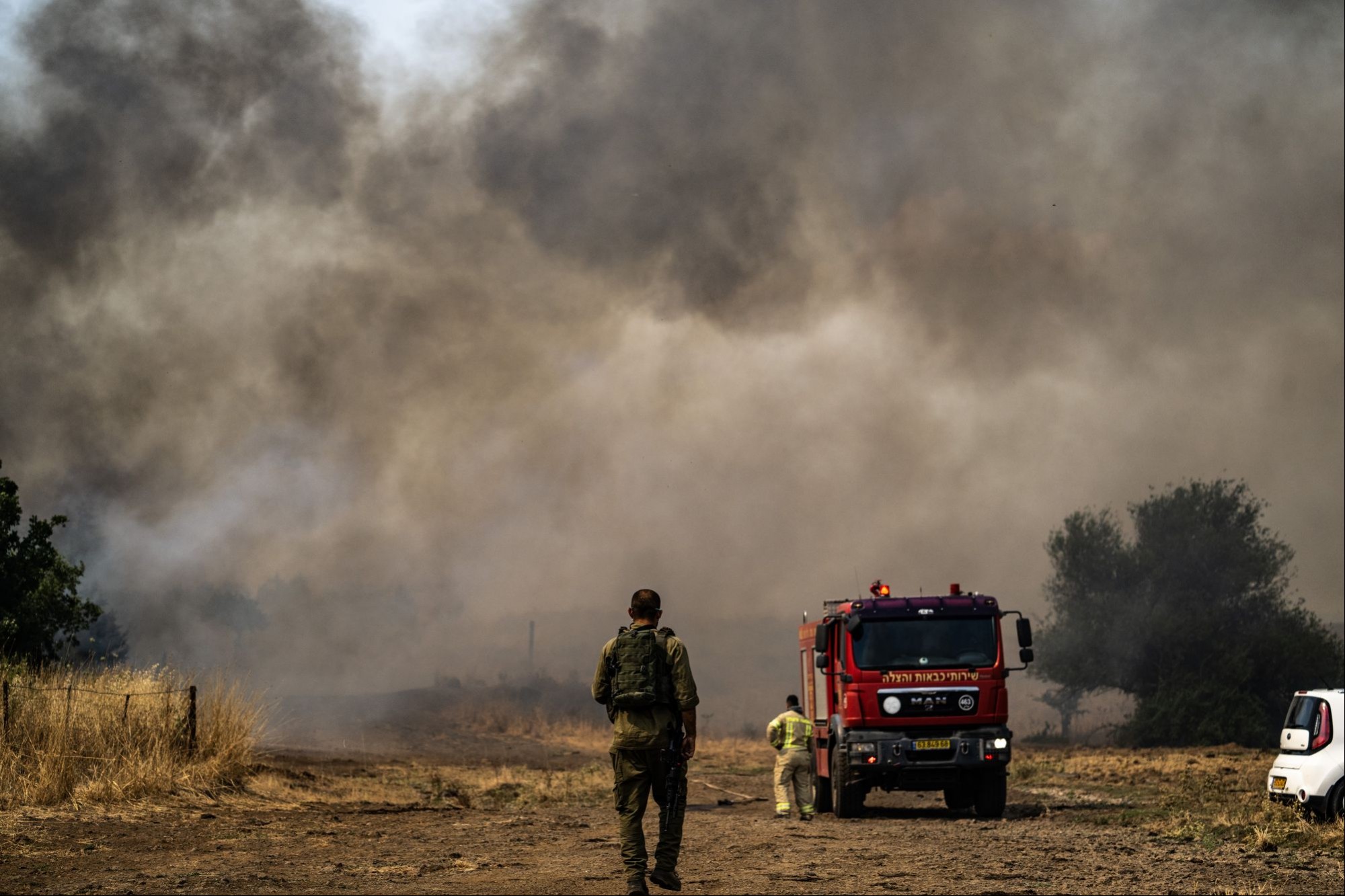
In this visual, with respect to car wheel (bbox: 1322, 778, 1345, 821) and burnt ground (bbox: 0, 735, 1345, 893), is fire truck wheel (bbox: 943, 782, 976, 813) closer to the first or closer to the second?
burnt ground (bbox: 0, 735, 1345, 893)

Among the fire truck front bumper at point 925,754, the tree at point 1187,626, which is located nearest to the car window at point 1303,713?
the fire truck front bumper at point 925,754

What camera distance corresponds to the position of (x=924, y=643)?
20.1 m

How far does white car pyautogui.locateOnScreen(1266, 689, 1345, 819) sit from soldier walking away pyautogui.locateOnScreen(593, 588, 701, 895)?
32.2ft

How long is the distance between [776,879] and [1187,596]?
54.7 meters

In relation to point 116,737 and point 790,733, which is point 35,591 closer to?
point 116,737

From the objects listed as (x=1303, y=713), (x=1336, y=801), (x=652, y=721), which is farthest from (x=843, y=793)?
(x=652, y=721)

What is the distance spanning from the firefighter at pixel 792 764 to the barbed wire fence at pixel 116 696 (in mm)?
9138

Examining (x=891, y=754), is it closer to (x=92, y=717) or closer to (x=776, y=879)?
(x=776, y=879)

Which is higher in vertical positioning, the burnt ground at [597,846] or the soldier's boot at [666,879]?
the soldier's boot at [666,879]

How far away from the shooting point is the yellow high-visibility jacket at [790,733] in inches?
797

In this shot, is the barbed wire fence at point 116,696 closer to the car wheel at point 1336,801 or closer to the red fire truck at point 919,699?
the red fire truck at point 919,699

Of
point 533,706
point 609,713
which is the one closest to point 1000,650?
point 609,713

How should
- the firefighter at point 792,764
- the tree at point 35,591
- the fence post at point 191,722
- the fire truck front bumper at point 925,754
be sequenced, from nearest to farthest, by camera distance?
the fire truck front bumper at point 925,754
the firefighter at point 792,764
the fence post at point 191,722
the tree at point 35,591

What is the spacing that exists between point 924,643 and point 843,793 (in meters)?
2.60
